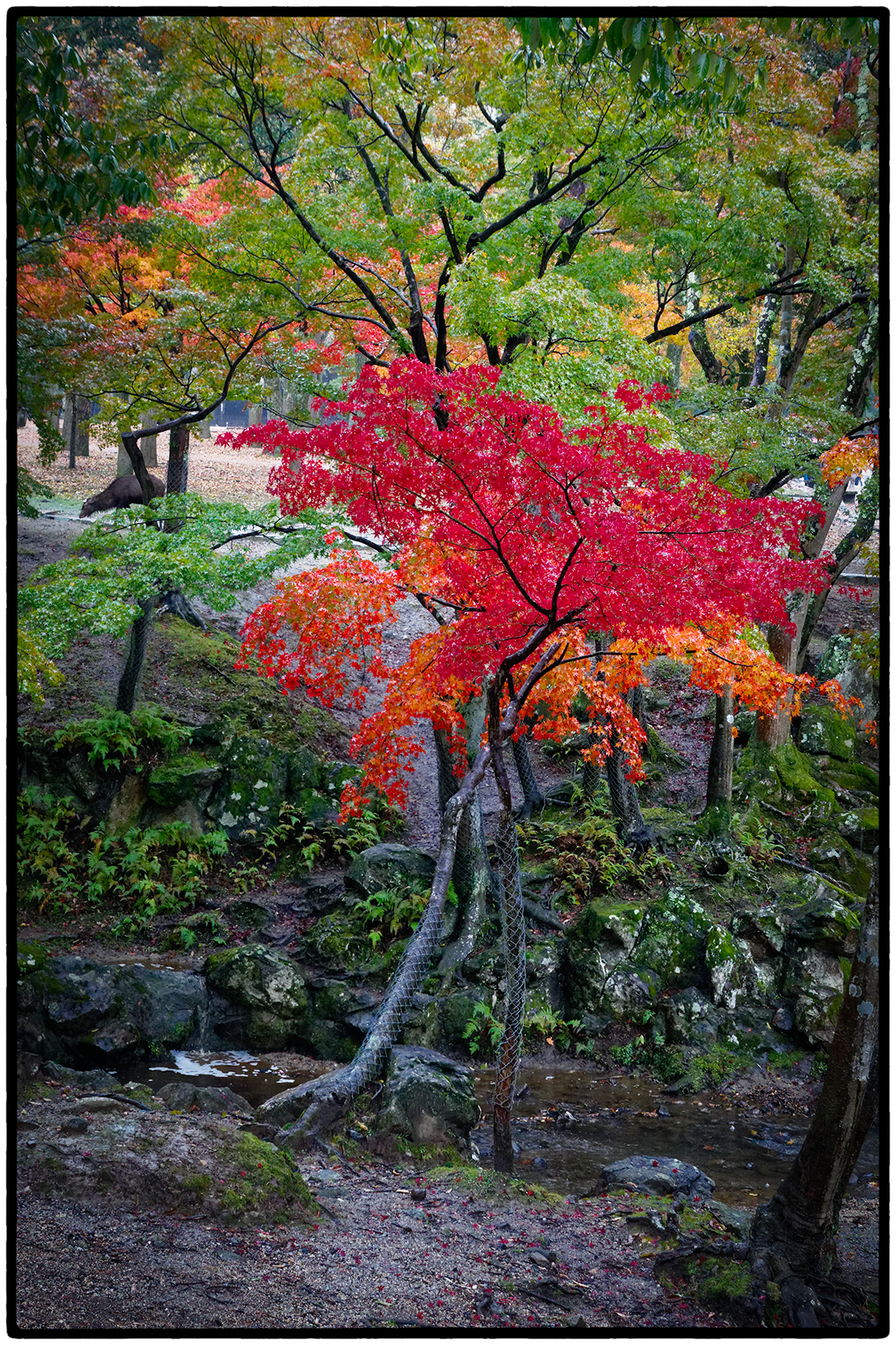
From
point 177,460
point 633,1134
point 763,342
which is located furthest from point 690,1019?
point 177,460

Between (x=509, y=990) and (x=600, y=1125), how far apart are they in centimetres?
223

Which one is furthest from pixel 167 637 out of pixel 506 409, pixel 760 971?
pixel 760 971

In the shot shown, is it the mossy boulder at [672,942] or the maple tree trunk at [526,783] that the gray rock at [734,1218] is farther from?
the maple tree trunk at [526,783]

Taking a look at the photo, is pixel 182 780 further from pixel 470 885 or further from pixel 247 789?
pixel 470 885

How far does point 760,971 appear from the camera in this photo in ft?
29.2

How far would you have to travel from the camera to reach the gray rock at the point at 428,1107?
5.73 meters

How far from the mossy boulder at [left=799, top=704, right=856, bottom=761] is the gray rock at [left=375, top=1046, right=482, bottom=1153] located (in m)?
8.42

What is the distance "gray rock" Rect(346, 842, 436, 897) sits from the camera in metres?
9.70

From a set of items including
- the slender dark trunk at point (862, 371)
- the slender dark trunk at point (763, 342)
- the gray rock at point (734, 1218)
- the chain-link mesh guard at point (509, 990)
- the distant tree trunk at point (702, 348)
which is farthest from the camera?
the distant tree trunk at point (702, 348)

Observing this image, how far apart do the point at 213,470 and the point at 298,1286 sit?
19.6 metres

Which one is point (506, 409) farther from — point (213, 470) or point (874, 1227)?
point (213, 470)

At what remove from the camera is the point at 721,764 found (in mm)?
10492

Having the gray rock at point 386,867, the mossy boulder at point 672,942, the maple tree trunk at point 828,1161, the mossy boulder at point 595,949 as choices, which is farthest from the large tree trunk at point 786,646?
the maple tree trunk at point 828,1161

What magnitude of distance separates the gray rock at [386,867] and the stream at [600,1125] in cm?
228
